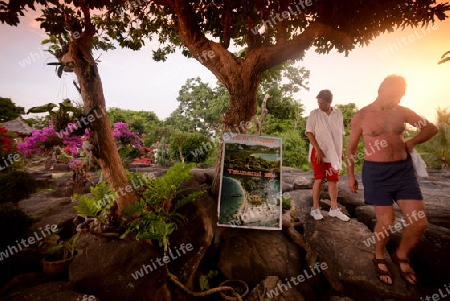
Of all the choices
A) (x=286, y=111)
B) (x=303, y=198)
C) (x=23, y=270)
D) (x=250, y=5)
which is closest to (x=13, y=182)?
(x=23, y=270)

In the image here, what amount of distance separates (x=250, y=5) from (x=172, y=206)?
13.0 ft

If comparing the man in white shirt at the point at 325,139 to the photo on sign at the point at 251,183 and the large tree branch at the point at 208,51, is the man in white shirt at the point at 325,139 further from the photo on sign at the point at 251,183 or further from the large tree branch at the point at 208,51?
the large tree branch at the point at 208,51

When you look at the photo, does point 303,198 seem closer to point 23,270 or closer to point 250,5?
point 250,5

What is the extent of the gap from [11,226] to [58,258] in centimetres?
80

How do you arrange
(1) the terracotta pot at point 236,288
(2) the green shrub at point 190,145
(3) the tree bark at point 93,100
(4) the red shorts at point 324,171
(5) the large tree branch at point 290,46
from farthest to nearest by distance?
(2) the green shrub at point 190,145, (5) the large tree branch at point 290,46, (4) the red shorts at point 324,171, (1) the terracotta pot at point 236,288, (3) the tree bark at point 93,100

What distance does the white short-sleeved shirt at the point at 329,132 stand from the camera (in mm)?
4102

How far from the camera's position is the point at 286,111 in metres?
15.8

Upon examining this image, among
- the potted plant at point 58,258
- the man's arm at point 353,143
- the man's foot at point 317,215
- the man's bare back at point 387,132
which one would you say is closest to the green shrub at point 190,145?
the man's foot at point 317,215

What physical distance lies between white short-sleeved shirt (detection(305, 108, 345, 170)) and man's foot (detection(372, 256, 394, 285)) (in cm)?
163

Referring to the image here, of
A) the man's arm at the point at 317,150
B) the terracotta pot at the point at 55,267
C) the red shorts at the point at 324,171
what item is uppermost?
the man's arm at the point at 317,150

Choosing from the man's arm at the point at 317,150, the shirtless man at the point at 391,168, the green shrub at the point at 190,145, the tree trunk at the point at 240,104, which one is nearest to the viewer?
the shirtless man at the point at 391,168

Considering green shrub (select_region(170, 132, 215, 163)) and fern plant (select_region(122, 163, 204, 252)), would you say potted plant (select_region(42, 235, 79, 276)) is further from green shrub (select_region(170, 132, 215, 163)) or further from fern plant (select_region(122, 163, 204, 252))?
green shrub (select_region(170, 132, 215, 163))

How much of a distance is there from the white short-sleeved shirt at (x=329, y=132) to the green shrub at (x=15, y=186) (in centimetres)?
596

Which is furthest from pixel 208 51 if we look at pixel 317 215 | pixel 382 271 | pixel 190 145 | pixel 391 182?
pixel 190 145
